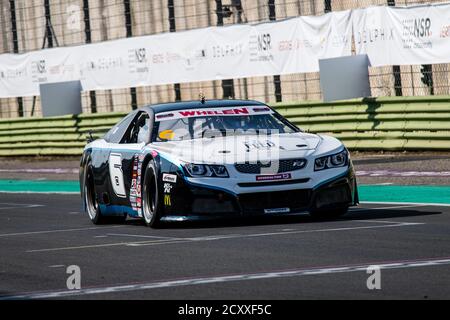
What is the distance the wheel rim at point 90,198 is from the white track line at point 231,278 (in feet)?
21.2

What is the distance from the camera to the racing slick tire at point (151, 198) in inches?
508

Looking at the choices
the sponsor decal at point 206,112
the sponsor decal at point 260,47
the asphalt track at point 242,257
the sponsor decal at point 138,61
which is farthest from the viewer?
the sponsor decal at point 138,61

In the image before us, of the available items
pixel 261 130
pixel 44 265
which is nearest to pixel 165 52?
pixel 261 130

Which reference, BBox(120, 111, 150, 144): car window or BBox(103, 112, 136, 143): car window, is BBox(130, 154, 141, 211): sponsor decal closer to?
BBox(120, 111, 150, 144): car window

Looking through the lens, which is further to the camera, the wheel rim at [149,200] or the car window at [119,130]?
the car window at [119,130]

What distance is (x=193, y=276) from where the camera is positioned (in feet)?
28.9

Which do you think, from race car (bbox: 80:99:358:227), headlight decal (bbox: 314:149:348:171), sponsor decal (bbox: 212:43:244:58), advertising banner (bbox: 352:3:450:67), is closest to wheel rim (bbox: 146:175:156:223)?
race car (bbox: 80:99:358:227)

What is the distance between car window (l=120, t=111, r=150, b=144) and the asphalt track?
2.99ft

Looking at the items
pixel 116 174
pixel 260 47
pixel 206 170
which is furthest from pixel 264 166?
pixel 260 47

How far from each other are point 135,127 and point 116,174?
0.59 meters

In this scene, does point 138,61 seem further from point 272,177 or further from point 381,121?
point 272,177

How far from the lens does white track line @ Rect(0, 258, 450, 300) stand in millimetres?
8242

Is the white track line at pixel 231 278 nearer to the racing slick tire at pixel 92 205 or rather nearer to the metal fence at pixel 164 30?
the racing slick tire at pixel 92 205

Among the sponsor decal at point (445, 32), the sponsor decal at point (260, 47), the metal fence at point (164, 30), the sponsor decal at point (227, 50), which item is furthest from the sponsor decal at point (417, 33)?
the sponsor decal at point (227, 50)
